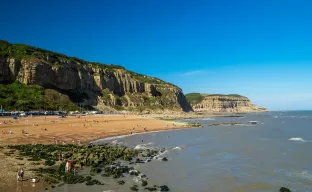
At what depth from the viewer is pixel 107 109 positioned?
103 metres

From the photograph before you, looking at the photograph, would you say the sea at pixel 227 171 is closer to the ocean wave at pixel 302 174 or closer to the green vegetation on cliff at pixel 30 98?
the ocean wave at pixel 302 174

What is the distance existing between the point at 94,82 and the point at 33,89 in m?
35.0

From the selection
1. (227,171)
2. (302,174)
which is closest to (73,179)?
(227,171)

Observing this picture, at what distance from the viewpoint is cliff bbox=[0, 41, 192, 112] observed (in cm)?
8131

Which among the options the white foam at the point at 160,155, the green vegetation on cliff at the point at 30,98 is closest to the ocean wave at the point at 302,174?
the white foam at the point at 160,155

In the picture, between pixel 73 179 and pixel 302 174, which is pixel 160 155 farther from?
pixel 302 174

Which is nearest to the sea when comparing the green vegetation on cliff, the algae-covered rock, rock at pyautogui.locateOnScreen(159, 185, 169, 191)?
rock at pyautogui.locateOnScreen(159, 185, 169, 191)

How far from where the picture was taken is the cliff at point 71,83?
81.3 m

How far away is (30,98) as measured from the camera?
2931 inches

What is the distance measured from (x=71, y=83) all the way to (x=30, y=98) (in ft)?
83.9

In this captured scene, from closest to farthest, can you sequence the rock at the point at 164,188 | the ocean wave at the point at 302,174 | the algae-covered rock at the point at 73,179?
1. the rock at the point at 164,188
2. the algae-covered rock at the point at 73,179
3. the ocean wave at the point at 302,174

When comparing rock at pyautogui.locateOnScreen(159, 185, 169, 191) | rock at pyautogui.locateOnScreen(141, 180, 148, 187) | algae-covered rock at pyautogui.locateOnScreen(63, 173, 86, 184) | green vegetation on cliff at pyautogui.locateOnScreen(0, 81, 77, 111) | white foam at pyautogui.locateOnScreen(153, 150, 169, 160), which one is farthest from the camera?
green vegetation on cliff at pyautogui.locateOnScreen(0, 81, 77, 111)

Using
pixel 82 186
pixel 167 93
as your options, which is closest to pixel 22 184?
pixel 82 186

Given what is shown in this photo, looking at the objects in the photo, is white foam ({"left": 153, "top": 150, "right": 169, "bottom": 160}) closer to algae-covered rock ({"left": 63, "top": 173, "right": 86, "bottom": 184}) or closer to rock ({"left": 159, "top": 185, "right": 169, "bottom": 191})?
rock ({"left": 159, "top": 185, "right": 169, "bottom": 191})
